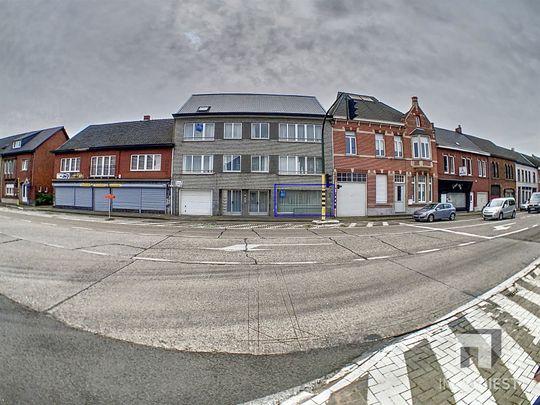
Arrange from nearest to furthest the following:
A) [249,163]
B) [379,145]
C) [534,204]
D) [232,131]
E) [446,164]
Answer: [249,163]
[232,131]
[379,145]
[534,204]
[446,164]

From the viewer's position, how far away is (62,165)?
30672mm

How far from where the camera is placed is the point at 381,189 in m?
25.8

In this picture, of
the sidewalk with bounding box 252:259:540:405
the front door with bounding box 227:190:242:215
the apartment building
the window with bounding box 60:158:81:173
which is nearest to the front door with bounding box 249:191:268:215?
the apartment building

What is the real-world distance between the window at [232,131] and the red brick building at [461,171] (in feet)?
79.0

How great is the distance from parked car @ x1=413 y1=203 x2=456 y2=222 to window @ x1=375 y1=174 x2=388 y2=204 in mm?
5026

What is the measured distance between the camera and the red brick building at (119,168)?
2547 centimetres

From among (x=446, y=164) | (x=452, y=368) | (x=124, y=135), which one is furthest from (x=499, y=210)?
(x=124, y=135)

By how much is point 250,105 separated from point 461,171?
28.5 metres

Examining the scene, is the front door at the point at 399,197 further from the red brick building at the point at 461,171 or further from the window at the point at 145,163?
the window at the point at 145,163

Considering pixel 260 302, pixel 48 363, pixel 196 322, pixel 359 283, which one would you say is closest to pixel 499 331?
pixel 359 283

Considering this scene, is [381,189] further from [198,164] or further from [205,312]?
[205,312]

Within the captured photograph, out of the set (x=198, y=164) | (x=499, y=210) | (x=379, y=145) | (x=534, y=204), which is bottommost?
(x=499, y=210)

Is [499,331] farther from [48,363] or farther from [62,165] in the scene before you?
[62,165]

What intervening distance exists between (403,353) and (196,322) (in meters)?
2.89
